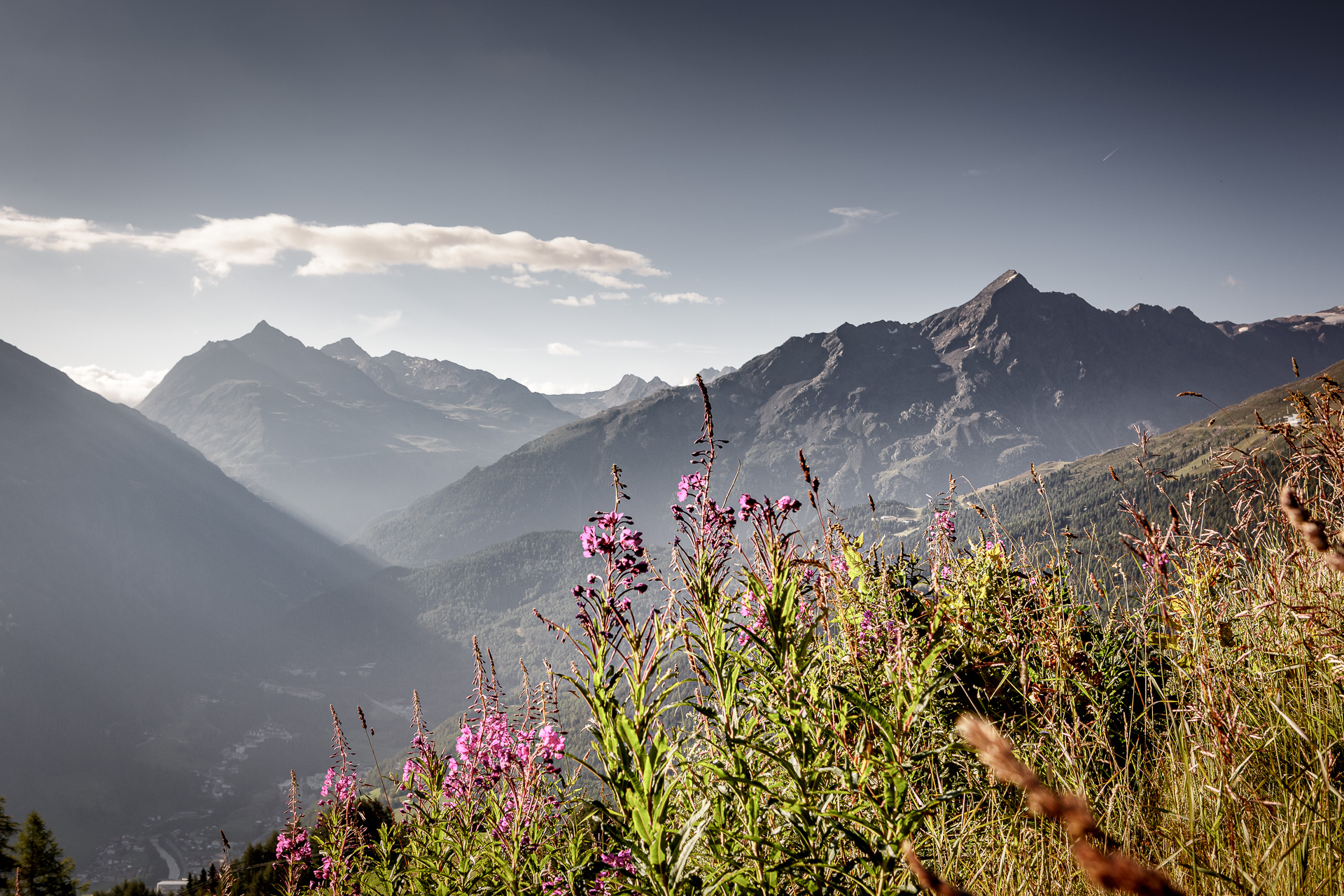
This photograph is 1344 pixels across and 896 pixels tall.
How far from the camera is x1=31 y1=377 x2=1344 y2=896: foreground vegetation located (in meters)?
2.57

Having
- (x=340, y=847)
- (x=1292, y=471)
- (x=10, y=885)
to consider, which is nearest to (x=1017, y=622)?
(x=1292, y=471)

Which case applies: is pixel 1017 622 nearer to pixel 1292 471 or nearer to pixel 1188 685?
pixel 1188 685

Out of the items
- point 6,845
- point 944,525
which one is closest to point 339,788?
point 944,525

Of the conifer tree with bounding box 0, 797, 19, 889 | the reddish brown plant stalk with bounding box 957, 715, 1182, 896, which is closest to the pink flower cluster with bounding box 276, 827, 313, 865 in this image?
the reddish brown plant stalk with bounding box 957, 715, 1182, 896

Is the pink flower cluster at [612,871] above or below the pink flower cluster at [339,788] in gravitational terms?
above

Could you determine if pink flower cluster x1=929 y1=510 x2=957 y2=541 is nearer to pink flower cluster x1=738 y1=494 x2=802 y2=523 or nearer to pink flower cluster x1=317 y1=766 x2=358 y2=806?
pink flower cluster x1=738 y1=494 x2=802 y2=523

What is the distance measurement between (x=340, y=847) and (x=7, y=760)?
26718cm

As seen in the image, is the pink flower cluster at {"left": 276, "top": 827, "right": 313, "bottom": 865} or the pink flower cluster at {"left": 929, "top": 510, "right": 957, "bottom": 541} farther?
the pink flower cluster at {"left": 276, "top": 827, "right": 313, "bottom": 865}

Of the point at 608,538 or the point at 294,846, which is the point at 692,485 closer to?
the point at 608,538

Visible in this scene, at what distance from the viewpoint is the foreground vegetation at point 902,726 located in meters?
2.57

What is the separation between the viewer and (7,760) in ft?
584

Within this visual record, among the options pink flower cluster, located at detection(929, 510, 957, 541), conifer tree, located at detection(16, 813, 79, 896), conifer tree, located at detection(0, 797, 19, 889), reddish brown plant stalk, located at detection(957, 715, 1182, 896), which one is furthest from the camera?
conifer tree, located at detection(0, 797, 19, 889)

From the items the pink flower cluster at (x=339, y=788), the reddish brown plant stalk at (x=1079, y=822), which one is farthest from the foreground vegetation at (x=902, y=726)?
the pink flower cluster at (x=339, y=788)

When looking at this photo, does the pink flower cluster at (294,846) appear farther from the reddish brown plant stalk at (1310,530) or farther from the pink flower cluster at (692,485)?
the reddish brown plant stalk at (1310,530)
